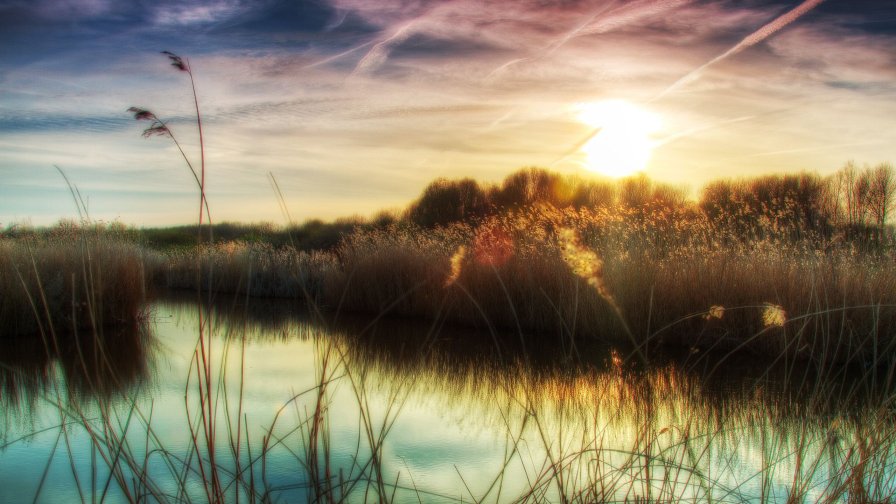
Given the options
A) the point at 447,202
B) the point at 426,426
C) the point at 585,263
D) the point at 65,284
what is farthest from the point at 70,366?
the point at 447,202

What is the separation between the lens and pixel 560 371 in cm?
530

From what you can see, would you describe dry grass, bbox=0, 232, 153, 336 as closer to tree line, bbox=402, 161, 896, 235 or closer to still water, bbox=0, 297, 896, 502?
still water, bbox=0, 297, 896, 502

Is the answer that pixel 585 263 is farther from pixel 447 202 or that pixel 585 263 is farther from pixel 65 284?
pixel 447 202

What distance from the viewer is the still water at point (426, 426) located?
1.91 meters

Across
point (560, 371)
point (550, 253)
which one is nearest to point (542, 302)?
point (550, 253)

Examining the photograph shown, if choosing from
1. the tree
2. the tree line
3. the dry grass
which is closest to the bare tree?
the tree line

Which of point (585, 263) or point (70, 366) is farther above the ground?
point (585, 263)

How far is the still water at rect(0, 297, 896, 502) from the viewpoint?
6.28 feet

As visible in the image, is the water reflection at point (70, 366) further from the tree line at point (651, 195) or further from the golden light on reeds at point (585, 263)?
the tree line at point (651, 195)

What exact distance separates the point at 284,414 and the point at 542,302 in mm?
3910

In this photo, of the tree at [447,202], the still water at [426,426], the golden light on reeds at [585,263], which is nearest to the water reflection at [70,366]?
the still water at [426,426]

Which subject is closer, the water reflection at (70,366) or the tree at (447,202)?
the water reflection at (70,366)

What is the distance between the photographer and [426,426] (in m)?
3.85

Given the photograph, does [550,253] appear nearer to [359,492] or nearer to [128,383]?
[128,383]
